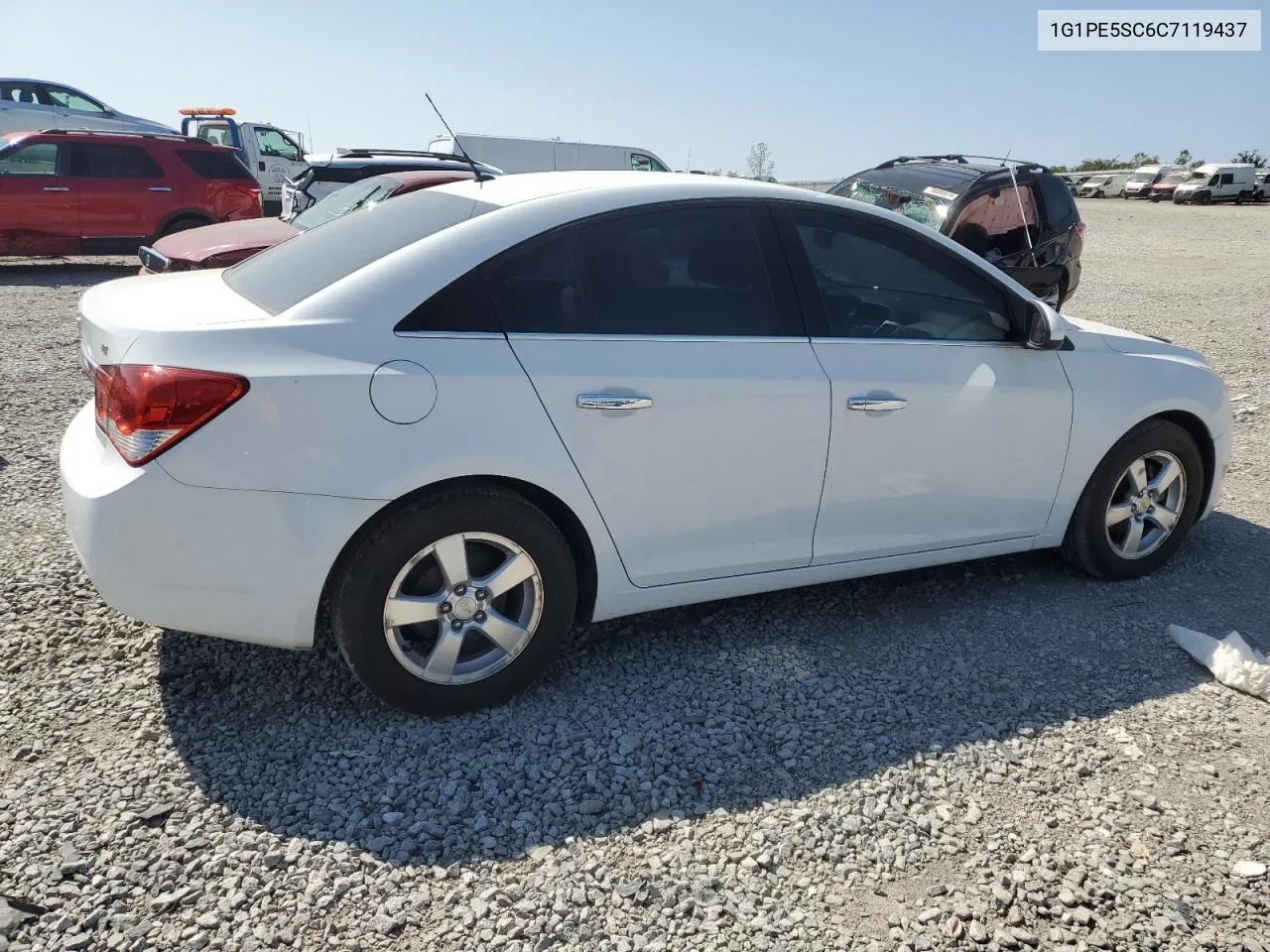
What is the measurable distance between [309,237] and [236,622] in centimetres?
150

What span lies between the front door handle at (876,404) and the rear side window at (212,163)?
43.9ft

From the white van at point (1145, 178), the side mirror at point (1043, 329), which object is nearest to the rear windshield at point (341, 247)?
the side mirror at point (1043, 329)

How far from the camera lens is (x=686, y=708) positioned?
3.31 m

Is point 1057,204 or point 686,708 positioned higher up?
point 1057,204

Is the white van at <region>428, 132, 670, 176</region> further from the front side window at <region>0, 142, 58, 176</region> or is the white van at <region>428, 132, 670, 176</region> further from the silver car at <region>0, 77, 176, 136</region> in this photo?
the front side window at <region>0, 142, 58, 176</region>

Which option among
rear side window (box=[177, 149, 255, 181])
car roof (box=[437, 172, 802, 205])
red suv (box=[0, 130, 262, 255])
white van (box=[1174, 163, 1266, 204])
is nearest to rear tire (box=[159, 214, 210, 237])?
red suv (box=[0, 130, 262, 255])

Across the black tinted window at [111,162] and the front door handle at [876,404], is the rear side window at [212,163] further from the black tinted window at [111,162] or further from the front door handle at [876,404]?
the front door handle at [876,404]

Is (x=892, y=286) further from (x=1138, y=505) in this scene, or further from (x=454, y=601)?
(x=454, y=601)

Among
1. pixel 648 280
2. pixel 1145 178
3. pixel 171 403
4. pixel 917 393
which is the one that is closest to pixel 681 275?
pixel 648 280

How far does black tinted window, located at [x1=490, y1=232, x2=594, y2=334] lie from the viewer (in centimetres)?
308

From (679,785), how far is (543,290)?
155cm

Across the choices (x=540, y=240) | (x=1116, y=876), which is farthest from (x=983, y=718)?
(x=540, y=240)

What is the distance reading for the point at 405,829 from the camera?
2.69 metres

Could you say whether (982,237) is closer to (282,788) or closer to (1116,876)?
(1116,876)
